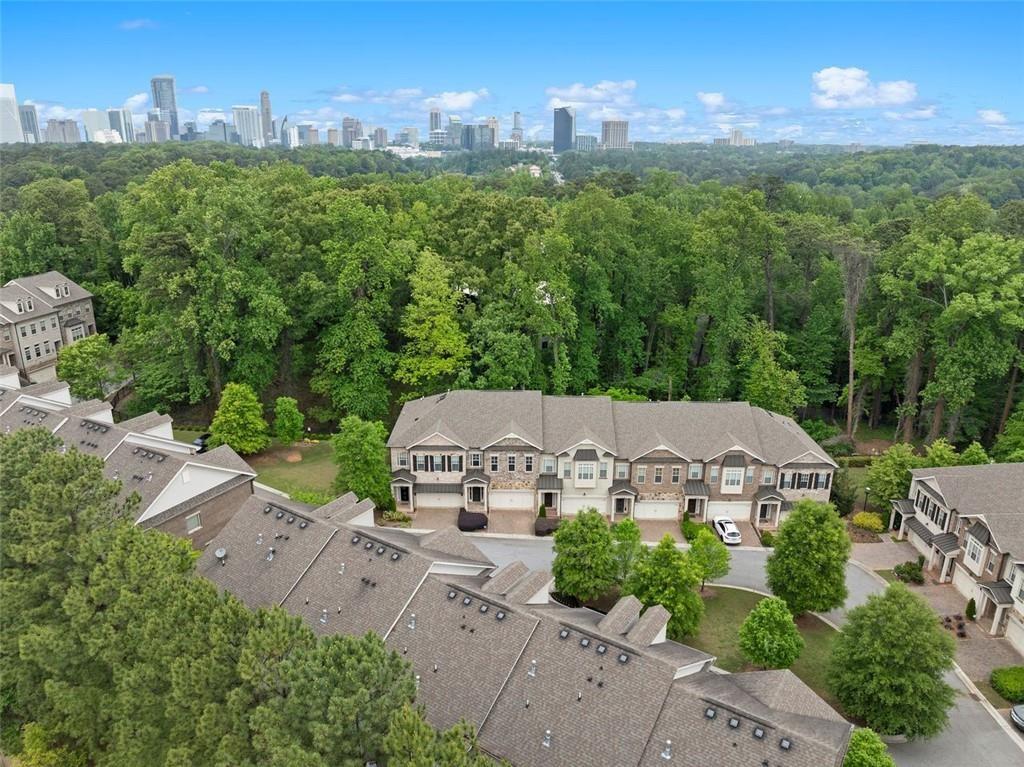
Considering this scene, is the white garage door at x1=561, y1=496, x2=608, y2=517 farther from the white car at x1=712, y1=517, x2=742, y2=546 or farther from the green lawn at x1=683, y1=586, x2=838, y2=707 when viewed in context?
the green lawn at x1=683, y1=586, x2=838, y2=707

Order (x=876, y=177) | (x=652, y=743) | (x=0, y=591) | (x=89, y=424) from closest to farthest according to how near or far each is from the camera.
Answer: (x=652, y=743), (x=0, y=591), (x=89, y=424), (x=876, y=177)

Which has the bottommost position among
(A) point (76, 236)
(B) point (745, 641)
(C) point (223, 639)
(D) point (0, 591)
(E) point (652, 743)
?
(B) point (745, 641)

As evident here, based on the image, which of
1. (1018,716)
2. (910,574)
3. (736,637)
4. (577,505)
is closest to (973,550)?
(910,574)

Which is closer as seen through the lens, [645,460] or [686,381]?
[645,460]

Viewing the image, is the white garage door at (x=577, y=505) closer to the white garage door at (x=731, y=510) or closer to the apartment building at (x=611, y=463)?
the apartment building at (x=611, y=463)

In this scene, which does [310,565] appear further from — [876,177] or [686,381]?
[876,177]

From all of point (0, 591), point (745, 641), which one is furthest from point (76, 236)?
point (745, 641)
